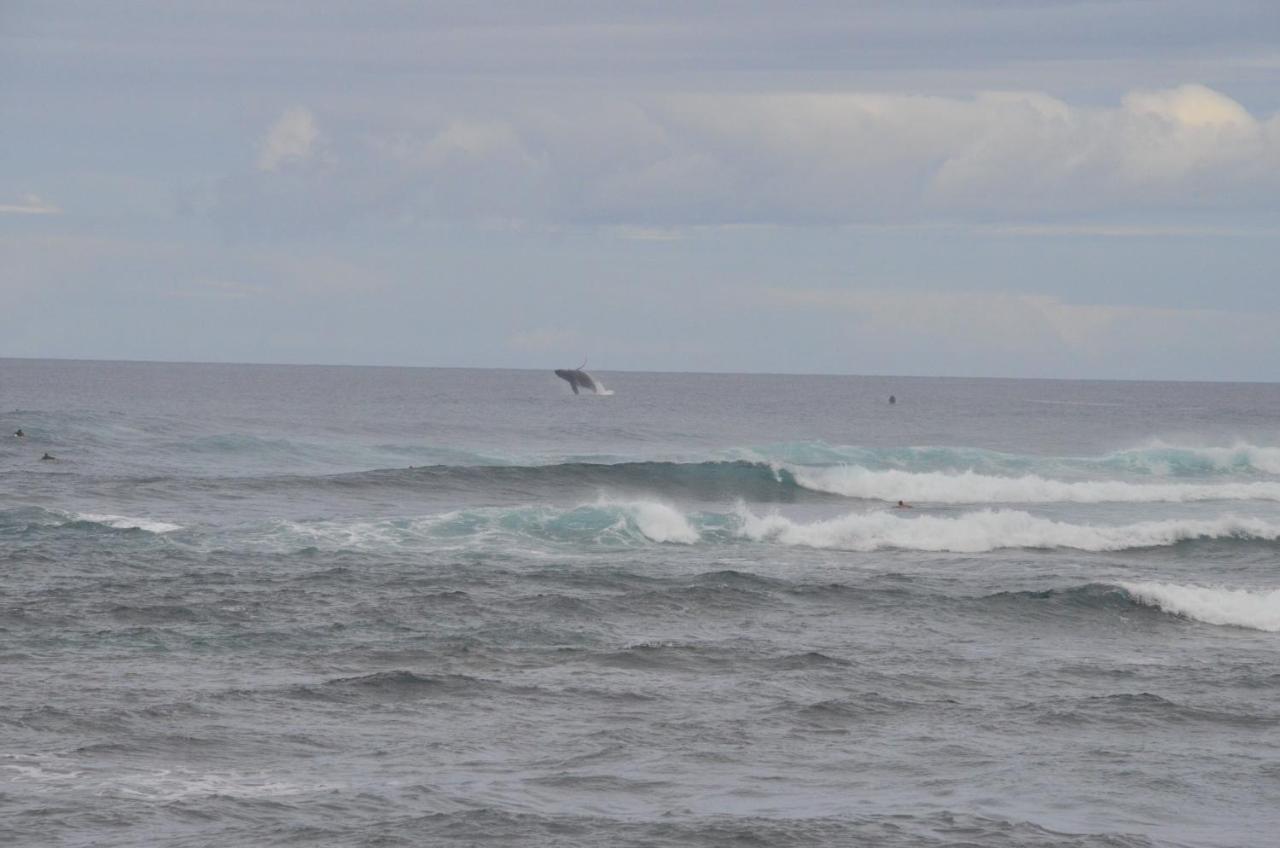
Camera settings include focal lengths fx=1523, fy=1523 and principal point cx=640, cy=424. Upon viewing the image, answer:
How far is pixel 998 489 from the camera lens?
54656 mm

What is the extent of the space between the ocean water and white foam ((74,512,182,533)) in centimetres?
18

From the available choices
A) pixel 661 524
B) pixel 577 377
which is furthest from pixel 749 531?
pixel 577 377

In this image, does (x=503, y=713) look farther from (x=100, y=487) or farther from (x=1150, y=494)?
(x=1150, y=494)

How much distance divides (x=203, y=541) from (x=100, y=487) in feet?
40.9

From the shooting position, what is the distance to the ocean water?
16.6m

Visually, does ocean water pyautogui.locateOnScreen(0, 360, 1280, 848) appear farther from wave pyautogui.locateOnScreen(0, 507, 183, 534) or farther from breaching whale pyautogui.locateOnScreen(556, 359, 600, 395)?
breaching whale pyautogui.locateOnScreen(556, 359, 600, 395)

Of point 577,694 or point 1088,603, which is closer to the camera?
point 577,694

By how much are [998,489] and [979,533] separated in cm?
1414

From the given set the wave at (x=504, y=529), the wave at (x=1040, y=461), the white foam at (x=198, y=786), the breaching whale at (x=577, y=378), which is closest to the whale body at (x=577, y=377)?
the breaching whale at (x=577, y=378)

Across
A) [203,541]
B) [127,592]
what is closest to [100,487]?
[203,541]

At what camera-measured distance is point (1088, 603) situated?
101 feet

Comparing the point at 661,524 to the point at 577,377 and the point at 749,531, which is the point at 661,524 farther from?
the point at 577,377

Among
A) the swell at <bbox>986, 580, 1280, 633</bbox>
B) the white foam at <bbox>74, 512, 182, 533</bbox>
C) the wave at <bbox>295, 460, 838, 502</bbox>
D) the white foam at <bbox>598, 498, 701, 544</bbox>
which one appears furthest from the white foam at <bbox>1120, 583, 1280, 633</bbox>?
the wave at <bbox>295, 460, 838, 502</bbox>

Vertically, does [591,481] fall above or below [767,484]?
below
